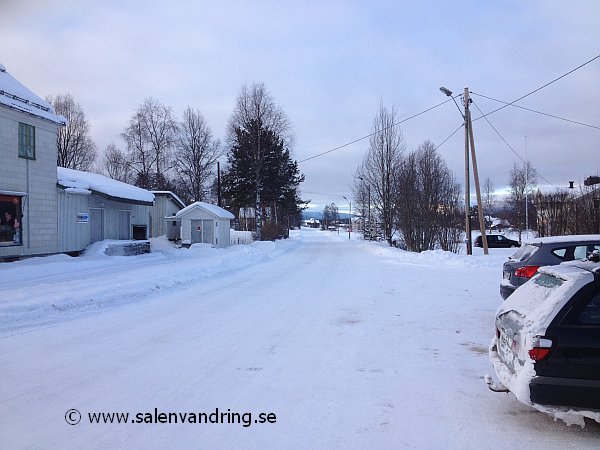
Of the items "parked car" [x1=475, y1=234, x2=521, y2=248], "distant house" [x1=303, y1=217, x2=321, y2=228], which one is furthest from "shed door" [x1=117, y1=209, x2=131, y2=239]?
"distant house" [x1=303, y1=217, x2=321, y2=228]

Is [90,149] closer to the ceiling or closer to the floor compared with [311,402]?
closer to the ceiling

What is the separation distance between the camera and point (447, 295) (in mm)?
11539

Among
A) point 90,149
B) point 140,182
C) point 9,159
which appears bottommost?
point 9,159

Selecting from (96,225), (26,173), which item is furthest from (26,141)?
(96,225)

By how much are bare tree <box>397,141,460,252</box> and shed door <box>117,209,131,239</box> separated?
17.8 metres

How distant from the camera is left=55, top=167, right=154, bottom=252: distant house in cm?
1859

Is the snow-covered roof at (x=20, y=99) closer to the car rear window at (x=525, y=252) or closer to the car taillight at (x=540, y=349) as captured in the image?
the car rear window at (x=525, y=252)

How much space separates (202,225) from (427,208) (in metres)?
15.2

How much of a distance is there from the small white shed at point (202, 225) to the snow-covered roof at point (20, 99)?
478 inches

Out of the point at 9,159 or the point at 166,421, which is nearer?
the point at 166,421

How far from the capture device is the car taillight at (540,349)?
3695mm

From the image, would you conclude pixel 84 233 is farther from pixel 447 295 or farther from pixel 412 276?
pixel 447 295

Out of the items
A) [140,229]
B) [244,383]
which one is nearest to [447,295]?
[244,383]

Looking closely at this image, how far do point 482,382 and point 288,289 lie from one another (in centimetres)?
779
